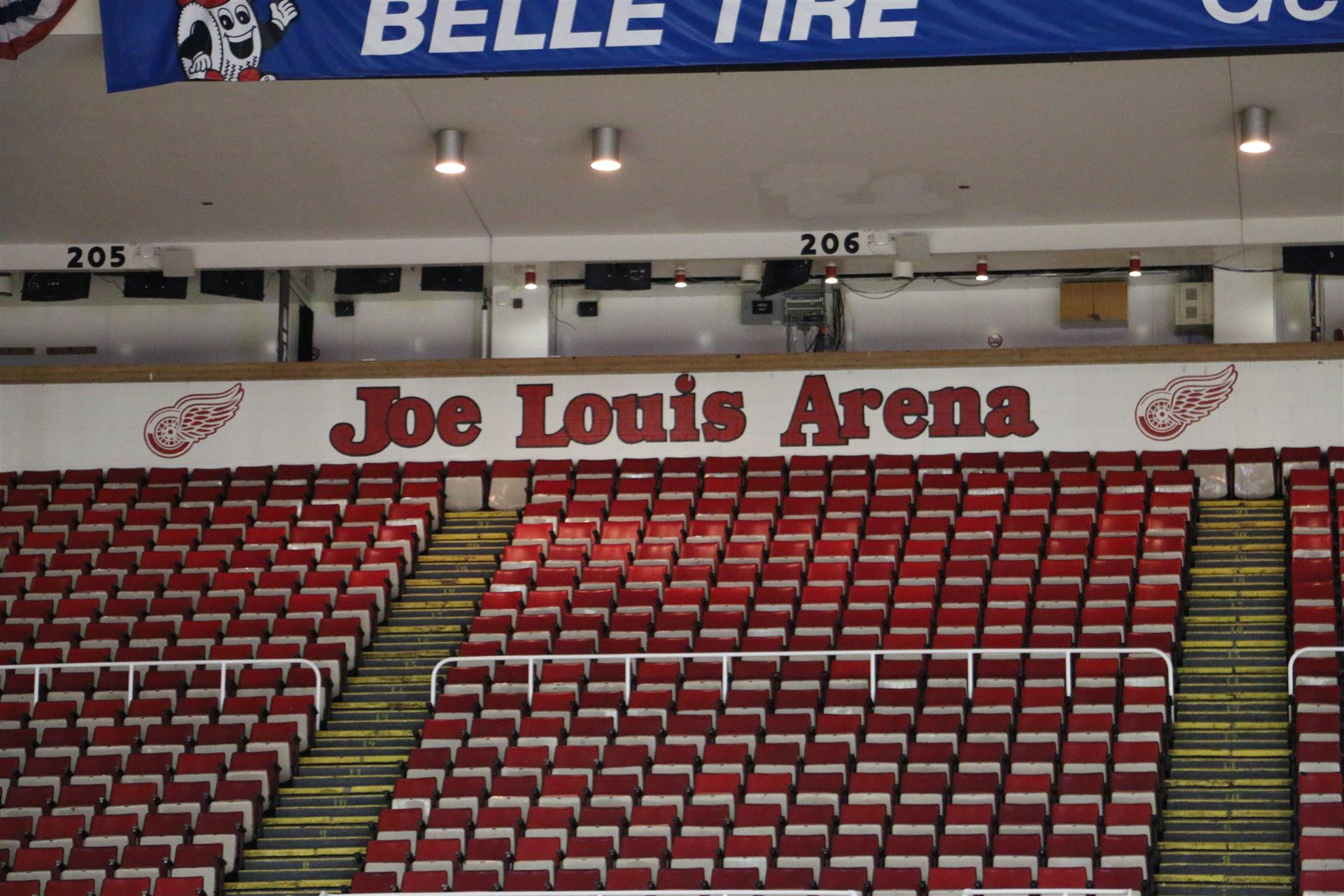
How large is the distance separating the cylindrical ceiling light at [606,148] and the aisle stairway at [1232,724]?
551 cm

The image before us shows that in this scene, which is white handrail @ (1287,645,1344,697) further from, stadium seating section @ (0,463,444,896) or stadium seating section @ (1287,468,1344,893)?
stadium seating section @ (0,463,444,896)

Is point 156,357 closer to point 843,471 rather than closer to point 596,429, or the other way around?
point 596,429

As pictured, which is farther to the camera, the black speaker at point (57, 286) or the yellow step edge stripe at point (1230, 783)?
the black speaker at point (57, 286)

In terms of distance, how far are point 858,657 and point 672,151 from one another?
429 cm

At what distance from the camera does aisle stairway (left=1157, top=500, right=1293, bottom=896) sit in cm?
1180

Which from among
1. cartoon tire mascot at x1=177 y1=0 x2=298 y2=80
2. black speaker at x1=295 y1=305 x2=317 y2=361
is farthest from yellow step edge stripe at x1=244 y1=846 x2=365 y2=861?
black speaker at x1=295 y1=305 x2=317 y2=361

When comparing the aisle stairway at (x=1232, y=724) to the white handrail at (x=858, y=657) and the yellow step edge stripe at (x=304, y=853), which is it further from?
the yellow step edge stripe at (x=304, y=853)

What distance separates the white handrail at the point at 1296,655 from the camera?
1239 cm

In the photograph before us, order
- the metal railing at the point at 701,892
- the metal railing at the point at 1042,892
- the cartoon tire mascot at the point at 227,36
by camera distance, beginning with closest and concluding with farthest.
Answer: the metal railing at the point at 1042,892
the metal railing at the point at 701,892
the cartoon tire mascot at the point at 227,36

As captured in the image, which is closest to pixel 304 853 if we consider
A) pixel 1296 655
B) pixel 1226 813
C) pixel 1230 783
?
pixel 1226 813

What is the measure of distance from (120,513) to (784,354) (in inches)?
244

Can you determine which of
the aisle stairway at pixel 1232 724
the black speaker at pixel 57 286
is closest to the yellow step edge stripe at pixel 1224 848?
the aisle stairway at pixel 1232 724

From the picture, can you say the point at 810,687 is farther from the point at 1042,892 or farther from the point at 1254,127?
the point at 1254,127

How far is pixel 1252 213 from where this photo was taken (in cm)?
1706
